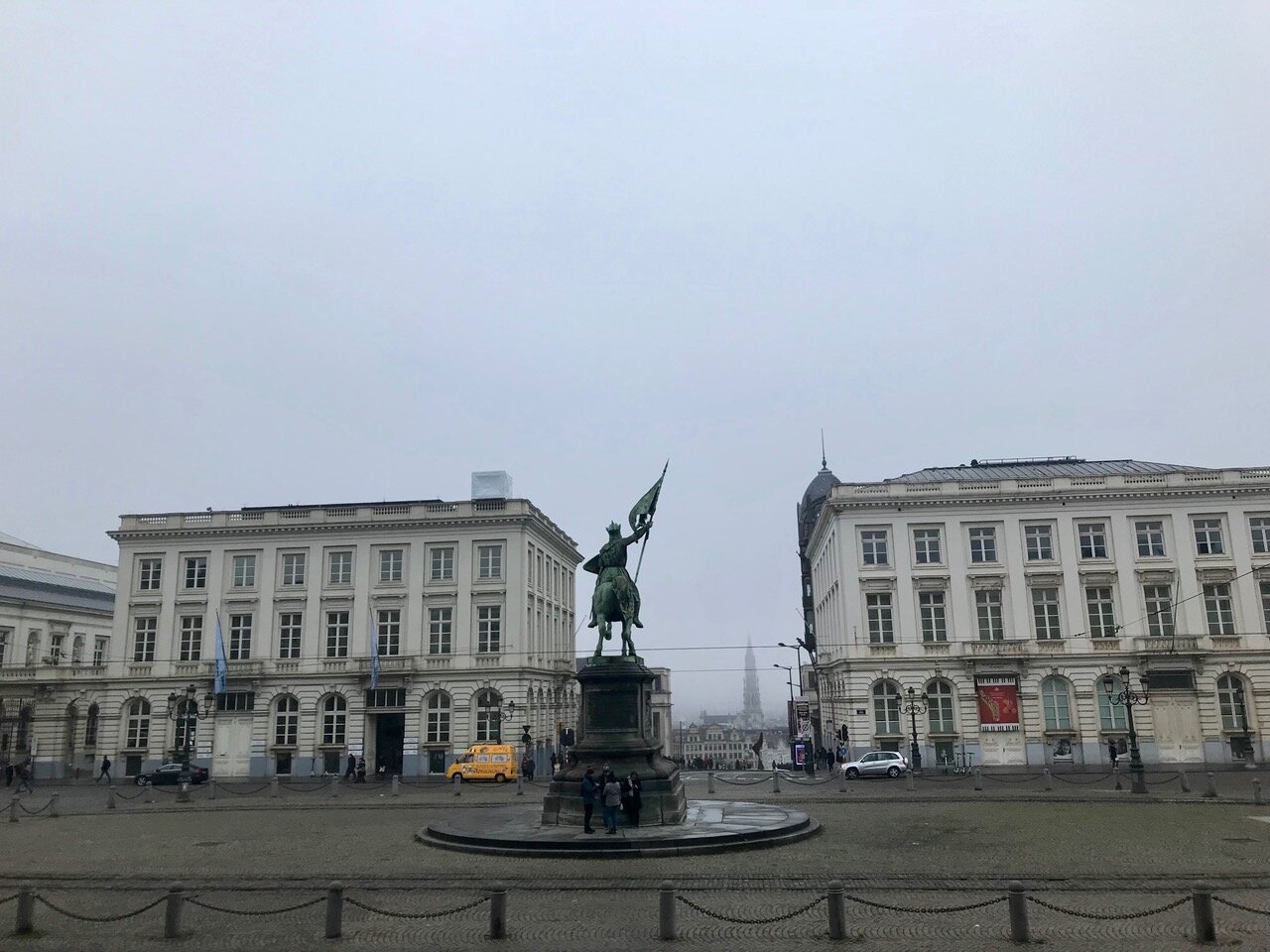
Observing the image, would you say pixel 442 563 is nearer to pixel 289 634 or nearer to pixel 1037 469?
pixel 289 634

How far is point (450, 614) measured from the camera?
187 feet

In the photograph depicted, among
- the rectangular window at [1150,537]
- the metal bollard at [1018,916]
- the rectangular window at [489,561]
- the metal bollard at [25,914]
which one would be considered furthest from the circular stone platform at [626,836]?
the rectangular window at [1150,537]

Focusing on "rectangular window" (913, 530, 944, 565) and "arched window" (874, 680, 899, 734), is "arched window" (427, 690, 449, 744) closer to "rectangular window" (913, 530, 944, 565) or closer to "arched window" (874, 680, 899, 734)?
"arched window" (874, 680, 899, 734)

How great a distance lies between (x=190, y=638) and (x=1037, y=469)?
170ft

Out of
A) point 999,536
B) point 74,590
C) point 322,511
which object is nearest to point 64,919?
point 322,511

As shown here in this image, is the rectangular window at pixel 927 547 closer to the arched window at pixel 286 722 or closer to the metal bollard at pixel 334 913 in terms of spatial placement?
the arched window at pixel 286 722

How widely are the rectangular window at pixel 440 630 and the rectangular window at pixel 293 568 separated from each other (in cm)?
804

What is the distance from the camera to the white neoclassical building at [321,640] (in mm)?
55594

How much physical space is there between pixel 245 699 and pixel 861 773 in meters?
33.9

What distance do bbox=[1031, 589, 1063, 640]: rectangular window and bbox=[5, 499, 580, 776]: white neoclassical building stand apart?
90.8 feet

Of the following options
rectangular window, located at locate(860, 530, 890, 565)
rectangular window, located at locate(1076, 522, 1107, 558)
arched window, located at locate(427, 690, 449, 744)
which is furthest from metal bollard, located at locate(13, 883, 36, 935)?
rectangular window, located at locate(1076, 522, 1107, 558)

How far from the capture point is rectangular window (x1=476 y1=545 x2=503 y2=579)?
57.5 m

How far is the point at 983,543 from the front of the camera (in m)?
55.0

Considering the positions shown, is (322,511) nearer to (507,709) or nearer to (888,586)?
(507,709)
